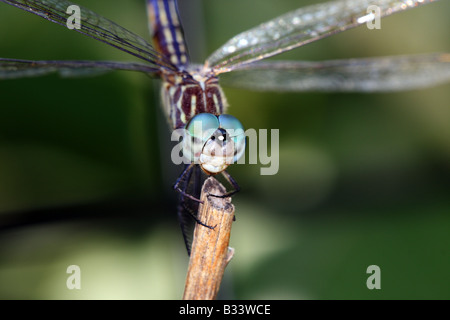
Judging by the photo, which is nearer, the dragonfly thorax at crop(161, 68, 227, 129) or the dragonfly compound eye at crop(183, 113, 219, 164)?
the dragonfly compound eye at crop(183, 113, 219, 164)

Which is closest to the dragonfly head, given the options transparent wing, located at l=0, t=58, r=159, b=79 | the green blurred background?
transparent wing, located at l=0, t=58, r=159, b=79

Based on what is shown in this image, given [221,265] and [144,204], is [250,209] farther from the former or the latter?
[221,265]

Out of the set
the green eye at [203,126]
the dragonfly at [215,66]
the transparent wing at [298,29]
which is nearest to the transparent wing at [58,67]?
the dragonfly at [215,66]

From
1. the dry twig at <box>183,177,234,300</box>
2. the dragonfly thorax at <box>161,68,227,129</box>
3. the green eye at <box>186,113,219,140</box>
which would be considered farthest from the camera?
the dragonfly thorax at <box>161,68,227,129</box>

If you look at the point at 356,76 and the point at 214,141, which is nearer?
the point at 214,141

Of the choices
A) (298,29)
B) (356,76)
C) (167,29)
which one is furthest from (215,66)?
(356,76)

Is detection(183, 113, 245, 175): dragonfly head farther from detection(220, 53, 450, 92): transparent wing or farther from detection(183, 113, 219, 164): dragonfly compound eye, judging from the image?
detection(220, 53, 450, 92): transparent wing

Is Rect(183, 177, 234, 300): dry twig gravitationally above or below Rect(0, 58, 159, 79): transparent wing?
below

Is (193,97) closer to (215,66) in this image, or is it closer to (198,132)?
(215,66)

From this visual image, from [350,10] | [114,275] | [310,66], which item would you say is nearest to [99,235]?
[114,275]
